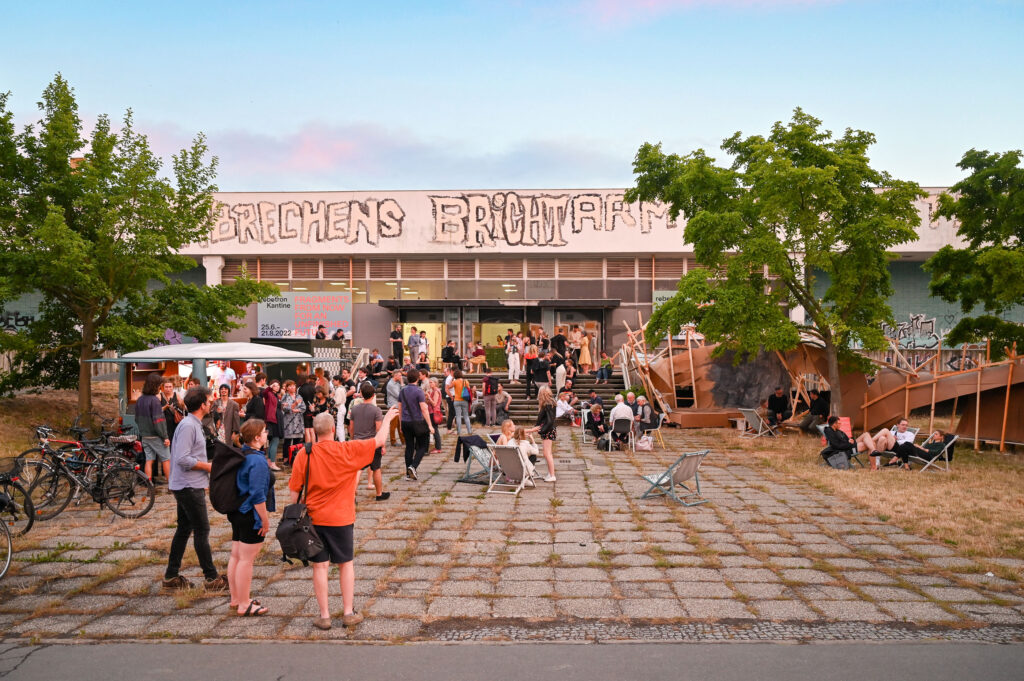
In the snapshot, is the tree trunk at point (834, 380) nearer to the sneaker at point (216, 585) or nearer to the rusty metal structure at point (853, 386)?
the rusty metal structure at point (853, 386)

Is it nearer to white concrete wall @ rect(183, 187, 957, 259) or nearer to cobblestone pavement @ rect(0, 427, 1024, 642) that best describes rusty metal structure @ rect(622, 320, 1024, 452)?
white concrete wall @ rect(183, 187, 957, 259)

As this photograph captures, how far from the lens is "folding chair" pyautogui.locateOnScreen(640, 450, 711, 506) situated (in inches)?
417

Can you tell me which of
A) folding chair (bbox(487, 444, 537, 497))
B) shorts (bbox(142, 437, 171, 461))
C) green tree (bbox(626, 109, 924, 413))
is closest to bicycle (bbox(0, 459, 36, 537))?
shorts (bbox(142, 437, 171, 461))

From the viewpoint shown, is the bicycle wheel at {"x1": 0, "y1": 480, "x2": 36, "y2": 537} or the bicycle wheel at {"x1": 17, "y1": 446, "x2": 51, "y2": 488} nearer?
the bicycle wheel at {"x1": 0, "y1": 480, "x2": 36, "y2": 537}

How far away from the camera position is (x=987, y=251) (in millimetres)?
15727

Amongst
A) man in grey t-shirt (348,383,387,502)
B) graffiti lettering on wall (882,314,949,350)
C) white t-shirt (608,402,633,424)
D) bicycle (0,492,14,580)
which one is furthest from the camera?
graffiti lettering on wall (882,314,949,350)

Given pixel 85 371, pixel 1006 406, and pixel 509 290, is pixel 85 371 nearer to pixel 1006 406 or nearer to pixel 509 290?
pixel 509 290

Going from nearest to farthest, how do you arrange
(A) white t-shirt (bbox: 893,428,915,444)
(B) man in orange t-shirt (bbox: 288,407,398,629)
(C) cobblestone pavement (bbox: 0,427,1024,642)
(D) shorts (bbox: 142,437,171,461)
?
(B) man in orange t-shirt (bbox: 288,407,398,629) → (C) cobblestone pavement (bbox: 0,427,1024,642) → (D) shorts (bbox: 142,437,171,461) → (A) white t-shirt (bbox: 893,428,915,444)

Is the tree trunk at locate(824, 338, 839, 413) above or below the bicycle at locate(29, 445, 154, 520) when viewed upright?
above

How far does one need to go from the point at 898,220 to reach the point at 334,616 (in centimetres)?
1572

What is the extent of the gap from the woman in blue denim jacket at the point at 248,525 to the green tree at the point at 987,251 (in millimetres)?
14483

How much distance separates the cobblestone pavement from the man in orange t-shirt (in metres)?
0.29

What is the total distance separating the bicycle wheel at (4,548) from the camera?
22.4 ft

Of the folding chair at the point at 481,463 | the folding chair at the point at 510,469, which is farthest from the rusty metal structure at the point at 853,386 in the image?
the folding chair at the point at 510,469
